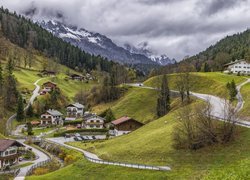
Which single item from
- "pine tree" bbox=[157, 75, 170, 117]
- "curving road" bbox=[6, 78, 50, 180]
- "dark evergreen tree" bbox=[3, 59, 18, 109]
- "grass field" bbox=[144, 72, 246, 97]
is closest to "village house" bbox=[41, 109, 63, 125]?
"curving road" bbox=[6, 78, 50, 180]

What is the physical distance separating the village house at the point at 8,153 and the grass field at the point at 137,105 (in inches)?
1969

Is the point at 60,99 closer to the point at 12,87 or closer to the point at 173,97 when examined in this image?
the point at 12,87

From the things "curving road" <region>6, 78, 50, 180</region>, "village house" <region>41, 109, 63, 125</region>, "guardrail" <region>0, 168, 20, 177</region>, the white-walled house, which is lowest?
"guardrail" <region>0, 168, 20, 177</region>

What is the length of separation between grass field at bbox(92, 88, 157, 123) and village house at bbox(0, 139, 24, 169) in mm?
50017

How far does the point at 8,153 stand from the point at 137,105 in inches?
2561

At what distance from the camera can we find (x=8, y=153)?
3381 inches

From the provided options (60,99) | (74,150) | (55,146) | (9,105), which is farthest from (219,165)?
(60,99)

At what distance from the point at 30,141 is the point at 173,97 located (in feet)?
190

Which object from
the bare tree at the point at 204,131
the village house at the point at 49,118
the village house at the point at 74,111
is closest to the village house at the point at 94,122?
the village house at the point at 49,118

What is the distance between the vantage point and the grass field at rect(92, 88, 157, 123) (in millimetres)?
131125

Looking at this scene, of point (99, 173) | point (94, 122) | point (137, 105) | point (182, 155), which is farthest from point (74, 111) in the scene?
point (182, 155)

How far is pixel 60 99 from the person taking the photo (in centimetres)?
16800

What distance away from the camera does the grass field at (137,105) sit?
430 ft

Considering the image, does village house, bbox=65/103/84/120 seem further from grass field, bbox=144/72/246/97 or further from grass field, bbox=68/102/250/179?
grass field, bbox=68/102/250/179
